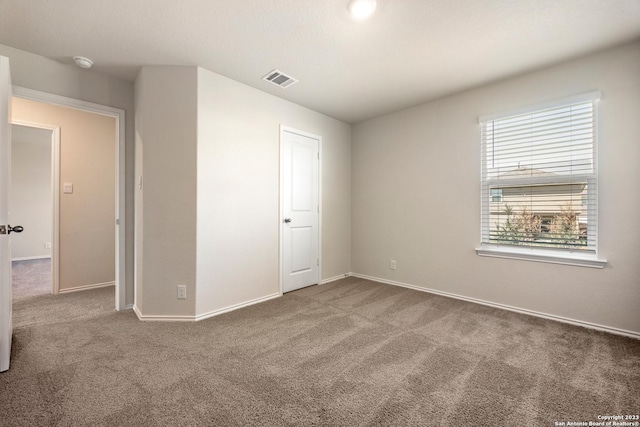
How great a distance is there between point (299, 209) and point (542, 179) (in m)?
2.80

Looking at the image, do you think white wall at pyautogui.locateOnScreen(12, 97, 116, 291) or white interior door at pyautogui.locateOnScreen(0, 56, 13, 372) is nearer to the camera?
white interior door at pyautogui.locateOnScreen(0, 56, 13, 372)

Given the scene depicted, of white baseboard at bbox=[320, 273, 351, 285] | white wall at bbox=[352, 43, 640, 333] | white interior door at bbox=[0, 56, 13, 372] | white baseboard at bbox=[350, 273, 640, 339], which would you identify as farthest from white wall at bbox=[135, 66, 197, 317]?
white baseboard at bbox=[350, 273, 640, 339]

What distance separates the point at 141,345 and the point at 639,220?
428cm

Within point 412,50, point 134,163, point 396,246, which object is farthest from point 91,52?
point 396,246

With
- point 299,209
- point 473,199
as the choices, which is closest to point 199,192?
point 299,209

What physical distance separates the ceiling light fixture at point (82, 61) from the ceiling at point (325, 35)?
63mm

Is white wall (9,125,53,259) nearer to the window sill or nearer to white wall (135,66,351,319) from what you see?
white wall (135,66,351,319)

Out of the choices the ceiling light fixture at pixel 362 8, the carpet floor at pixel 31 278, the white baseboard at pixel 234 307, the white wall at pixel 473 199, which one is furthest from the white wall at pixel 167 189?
the white wall at pixel 473 199

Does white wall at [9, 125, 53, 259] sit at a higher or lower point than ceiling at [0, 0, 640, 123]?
lower

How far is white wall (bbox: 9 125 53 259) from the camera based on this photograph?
19.3 feet

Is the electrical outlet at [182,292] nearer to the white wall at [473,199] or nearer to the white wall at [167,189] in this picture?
the white wall at [167,189]

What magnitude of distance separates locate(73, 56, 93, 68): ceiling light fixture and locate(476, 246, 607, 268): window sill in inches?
178

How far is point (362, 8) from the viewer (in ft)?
6.27

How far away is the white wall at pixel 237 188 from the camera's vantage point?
9.23 ft
